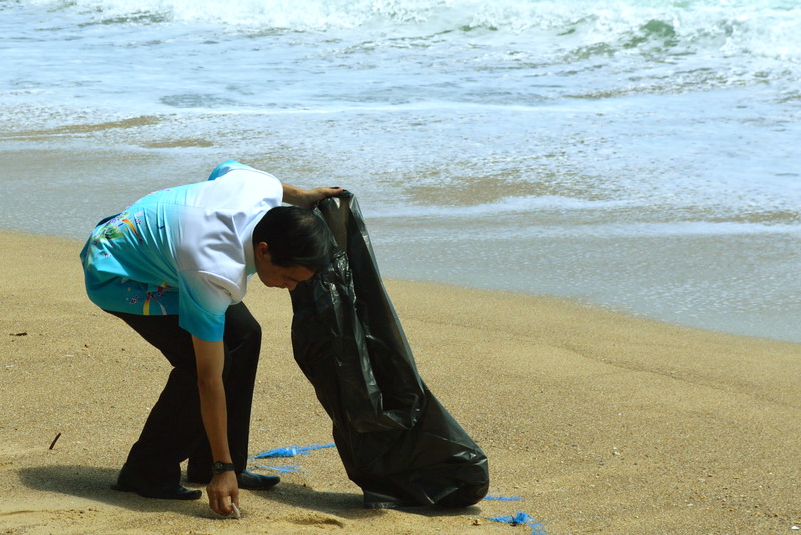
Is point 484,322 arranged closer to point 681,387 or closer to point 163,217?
point 681,387

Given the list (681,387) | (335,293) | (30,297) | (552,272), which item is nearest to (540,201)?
(552,272)

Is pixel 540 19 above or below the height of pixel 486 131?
above

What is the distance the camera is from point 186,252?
2639 millimetres

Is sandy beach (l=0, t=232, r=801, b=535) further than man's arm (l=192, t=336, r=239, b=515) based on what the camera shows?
Yes

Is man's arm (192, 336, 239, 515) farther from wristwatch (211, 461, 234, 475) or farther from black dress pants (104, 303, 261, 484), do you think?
black dress pants (104, 303, 261, 484)

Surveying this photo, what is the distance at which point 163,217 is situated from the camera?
2.78 meters

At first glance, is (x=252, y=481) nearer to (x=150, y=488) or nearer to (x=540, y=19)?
(x=150, y=488)

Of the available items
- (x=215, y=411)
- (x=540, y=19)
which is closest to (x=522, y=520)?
(x=215, y=411)

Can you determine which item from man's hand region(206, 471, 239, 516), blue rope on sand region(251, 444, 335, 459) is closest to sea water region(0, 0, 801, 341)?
blue rope on sand region(251, 444, 335, 459)

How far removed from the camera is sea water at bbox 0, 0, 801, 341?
246 inches

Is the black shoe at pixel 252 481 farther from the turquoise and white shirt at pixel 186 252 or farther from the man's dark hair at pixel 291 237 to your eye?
the man's dark hair at pixel 291 237

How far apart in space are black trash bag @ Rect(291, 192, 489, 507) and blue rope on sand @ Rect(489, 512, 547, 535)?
0.38 ft

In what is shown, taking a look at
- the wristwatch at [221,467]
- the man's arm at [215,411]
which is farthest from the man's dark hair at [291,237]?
the wristwatch at [221,467]

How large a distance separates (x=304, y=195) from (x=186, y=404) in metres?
0.76
